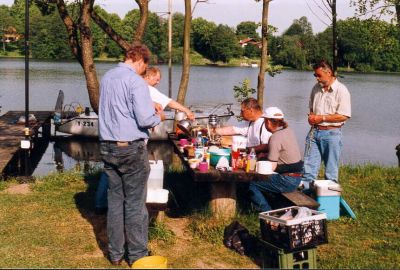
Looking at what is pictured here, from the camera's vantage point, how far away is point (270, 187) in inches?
233

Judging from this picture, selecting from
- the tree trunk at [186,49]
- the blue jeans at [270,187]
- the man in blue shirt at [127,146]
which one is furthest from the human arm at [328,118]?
the tree trunk at [186,49]

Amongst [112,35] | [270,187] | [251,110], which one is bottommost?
[270,187]

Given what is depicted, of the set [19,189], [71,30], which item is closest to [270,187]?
[19,189]

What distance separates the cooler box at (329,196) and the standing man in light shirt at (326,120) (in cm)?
58

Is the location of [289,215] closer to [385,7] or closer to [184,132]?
[184,132]

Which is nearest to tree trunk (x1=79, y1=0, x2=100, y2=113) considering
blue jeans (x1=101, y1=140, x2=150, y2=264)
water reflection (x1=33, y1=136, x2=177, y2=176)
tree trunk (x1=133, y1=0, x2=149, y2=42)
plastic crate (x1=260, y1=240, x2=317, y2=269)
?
tree trunk (x1=133, y1=0, x2=149, y2=42)

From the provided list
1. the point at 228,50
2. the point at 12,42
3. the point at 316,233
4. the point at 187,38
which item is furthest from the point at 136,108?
the point at 12,42

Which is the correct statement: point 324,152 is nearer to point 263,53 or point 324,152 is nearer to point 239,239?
point 239,239

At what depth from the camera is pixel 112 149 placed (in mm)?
4730

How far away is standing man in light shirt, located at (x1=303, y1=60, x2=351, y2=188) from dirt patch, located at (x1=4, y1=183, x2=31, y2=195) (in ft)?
12.6

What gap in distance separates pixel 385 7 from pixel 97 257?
9.51 metres

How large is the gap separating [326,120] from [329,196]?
978 millimetres

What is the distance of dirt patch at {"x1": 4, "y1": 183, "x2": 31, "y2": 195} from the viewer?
763 cm

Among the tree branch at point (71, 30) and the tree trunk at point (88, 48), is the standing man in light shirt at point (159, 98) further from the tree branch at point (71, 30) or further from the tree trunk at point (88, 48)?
the tree branch at point (71, 30)
